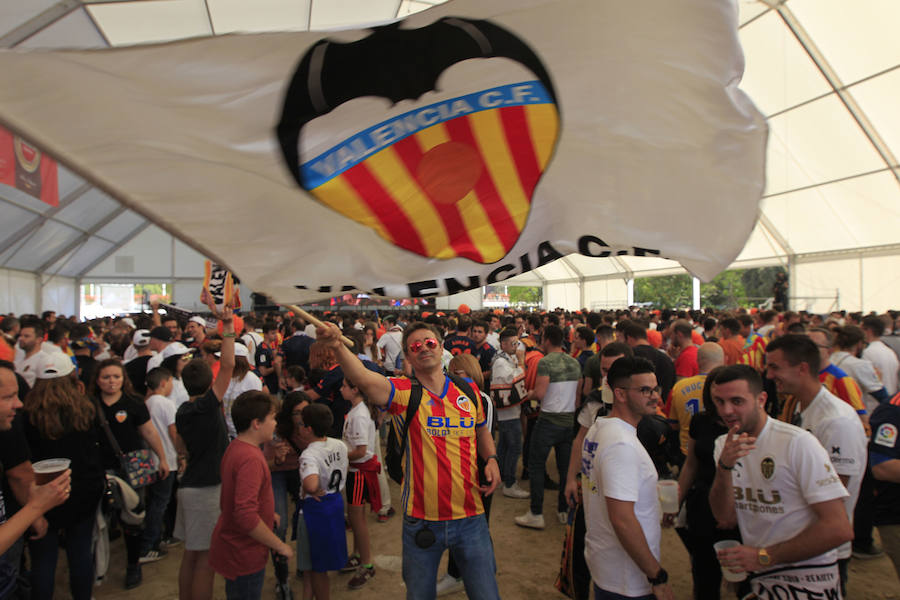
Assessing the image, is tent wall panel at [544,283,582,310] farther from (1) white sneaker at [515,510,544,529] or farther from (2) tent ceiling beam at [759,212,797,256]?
(1) white sneaker at [515,510,544,529]

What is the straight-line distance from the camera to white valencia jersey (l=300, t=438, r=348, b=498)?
11.5ft

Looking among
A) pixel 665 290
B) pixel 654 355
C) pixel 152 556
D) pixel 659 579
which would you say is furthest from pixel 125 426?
pixel 665 290

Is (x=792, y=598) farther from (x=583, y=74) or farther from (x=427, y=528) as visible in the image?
(x=583, y=74)

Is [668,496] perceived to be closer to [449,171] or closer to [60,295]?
[449,171]

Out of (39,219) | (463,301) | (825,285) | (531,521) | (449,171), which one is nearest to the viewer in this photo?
(449,171)

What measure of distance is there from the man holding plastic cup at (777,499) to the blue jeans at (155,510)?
4250 mm

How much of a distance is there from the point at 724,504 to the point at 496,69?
2321 mm

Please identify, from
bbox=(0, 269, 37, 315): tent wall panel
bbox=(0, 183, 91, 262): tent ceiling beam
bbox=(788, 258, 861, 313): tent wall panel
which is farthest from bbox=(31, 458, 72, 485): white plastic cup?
bbox=(0, 269, 37, 315): tent wall panel

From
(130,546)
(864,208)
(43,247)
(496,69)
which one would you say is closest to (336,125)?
(496,69)

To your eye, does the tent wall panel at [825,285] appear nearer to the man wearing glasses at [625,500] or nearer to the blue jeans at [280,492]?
the man wearing glasses at [625,500]

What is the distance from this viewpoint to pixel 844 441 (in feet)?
8.96

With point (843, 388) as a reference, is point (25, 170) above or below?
above

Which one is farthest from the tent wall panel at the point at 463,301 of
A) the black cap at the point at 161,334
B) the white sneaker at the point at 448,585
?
the white sneaker at the point at 448,585

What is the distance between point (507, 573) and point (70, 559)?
3117 mm
